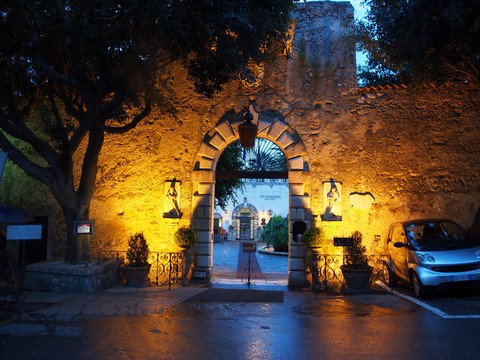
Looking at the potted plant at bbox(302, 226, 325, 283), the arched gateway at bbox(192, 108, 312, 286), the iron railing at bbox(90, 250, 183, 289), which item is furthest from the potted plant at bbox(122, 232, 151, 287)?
the potted plant at bbox(302, 226, 325, 283)

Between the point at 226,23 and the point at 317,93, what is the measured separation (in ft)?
12.9

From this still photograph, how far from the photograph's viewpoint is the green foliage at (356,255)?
918 cm

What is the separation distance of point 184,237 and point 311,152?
12.5ft

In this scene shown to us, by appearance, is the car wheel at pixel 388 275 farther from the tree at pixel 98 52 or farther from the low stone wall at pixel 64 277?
the low stone wall at pixel 64 277

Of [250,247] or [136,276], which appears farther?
[250,247]

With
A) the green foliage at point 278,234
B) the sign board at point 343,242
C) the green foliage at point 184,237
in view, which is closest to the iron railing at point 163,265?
the green foliage at point 184,237

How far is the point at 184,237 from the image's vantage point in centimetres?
984

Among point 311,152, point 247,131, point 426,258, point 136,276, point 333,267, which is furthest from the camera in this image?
→ point 311,152

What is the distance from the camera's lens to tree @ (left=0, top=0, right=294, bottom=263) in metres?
7.60

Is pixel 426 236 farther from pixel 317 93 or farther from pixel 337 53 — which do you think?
pixel 337 53

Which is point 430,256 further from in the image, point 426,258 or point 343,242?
point 343,242

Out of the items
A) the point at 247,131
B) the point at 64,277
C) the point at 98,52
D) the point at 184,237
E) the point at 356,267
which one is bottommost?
the point at 64,277

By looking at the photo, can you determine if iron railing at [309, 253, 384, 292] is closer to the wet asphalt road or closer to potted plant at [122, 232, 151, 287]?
the wet asphalt road

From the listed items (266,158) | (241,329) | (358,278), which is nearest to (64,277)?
(241,329)
